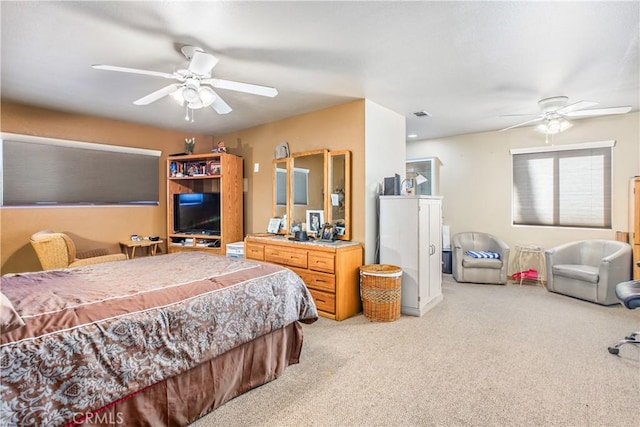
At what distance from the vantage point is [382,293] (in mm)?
3338

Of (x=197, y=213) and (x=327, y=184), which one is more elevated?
(x=327, y=184)

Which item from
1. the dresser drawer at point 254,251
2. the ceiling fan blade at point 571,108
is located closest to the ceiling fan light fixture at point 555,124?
the ceiling fan blade at point 571,108

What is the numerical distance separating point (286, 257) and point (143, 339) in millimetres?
2323

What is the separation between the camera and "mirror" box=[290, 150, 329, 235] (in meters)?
4.04

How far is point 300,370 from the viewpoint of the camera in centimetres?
238

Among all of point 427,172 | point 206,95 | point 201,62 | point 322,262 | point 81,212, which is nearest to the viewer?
point 201,62

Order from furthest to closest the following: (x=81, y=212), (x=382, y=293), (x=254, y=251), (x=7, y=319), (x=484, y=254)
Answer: (x=484, y=254) → (x=81, y=212) → (x=254, y=251) → (x=382, y=293) → (x=7, y=319)

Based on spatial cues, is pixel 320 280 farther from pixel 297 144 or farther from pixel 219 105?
pixel 219 105

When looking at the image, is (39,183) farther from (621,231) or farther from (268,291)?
(621,231)

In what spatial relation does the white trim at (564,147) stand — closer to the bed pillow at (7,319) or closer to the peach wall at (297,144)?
the peach wall at (297,144)

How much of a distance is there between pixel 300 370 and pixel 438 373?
103 centimetres

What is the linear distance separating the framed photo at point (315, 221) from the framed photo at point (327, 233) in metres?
0.15

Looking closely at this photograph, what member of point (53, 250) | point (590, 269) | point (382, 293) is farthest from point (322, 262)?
point (590, 269)

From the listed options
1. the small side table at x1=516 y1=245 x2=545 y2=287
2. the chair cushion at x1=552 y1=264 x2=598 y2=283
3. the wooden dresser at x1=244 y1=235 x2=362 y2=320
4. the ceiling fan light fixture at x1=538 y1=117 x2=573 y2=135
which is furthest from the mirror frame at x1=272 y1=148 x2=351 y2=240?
the small side table at x1=516 y1=245 x2=545 y2=287
